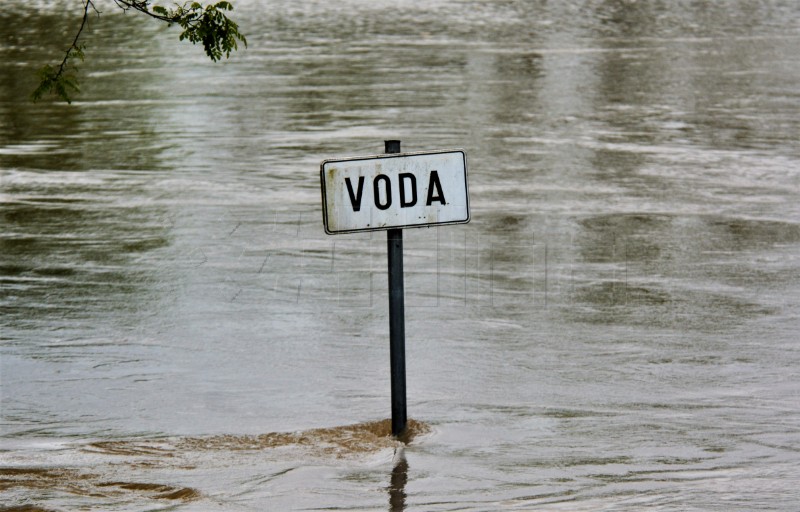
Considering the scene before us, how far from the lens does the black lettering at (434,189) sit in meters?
5.55

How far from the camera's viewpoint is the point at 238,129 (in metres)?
14.3

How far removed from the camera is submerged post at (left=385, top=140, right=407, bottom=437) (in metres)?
5.65

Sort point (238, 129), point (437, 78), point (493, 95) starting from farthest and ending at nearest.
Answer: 1. point (437, 78)
2. point (493, 95)
3. point (238, 129)

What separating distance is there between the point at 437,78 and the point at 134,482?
1304 cm

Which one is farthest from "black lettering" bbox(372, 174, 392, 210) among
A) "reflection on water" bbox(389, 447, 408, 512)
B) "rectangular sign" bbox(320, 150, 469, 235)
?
"reflection on water" bbox(389, 447, 408, 512)

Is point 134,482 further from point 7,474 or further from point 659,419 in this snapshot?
point 659,419

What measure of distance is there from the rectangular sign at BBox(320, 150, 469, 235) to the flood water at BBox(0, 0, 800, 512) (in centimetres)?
106

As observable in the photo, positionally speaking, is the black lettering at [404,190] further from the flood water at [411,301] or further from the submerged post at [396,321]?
the flood water at [411,301]

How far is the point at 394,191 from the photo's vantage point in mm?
5531

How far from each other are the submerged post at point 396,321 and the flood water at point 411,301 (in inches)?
7.6

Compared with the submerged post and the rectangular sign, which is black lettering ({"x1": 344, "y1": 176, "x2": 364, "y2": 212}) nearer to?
the rectangular sign

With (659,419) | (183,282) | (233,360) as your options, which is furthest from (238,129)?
(659,419)

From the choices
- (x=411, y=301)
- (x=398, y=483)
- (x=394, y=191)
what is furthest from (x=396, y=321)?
(x=411, y=301)

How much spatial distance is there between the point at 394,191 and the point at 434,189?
18cm
